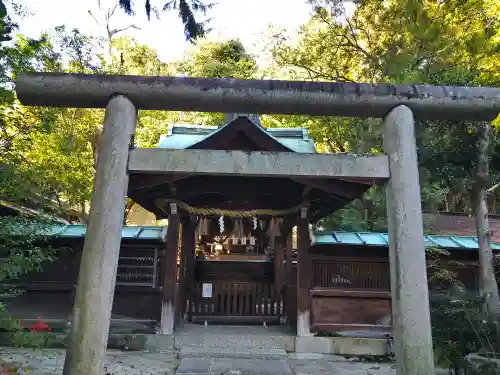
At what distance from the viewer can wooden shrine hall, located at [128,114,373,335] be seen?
711 cm

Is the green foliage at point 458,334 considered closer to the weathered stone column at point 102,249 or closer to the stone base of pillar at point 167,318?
the weathered stone column at point 102,249

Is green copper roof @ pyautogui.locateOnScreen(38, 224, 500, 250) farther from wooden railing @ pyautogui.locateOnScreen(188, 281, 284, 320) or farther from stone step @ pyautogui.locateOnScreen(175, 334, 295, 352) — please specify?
stone step @ pyautogui.locateOnScreen(175, 334, 295, 352)

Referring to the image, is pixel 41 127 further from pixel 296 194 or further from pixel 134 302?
pixel 296 194

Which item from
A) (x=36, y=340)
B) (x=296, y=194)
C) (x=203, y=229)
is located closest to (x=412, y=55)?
(x=296, y=194)

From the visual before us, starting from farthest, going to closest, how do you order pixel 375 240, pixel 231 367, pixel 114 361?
pixel 375 240
pixel 114 361
pixel 231 367

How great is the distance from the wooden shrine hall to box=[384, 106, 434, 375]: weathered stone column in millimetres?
2549

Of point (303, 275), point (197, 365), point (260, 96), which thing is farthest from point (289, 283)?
point (260, 96)

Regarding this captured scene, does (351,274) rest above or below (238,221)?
below

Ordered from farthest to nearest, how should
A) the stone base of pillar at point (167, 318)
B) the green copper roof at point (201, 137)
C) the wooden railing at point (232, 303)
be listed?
the wooden railing at point (232, 303) < the stone base of pillar at point (167, 318) < the green copper roof at point (201, 137)

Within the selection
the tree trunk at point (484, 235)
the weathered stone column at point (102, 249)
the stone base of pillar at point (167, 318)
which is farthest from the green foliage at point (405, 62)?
the stone base of pillar at point (167, 318)

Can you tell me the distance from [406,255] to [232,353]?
4.75 metres

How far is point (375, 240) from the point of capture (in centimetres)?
884

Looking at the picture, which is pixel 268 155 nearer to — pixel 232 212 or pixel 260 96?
pixel 260 96

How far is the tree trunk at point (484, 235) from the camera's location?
6262mm
